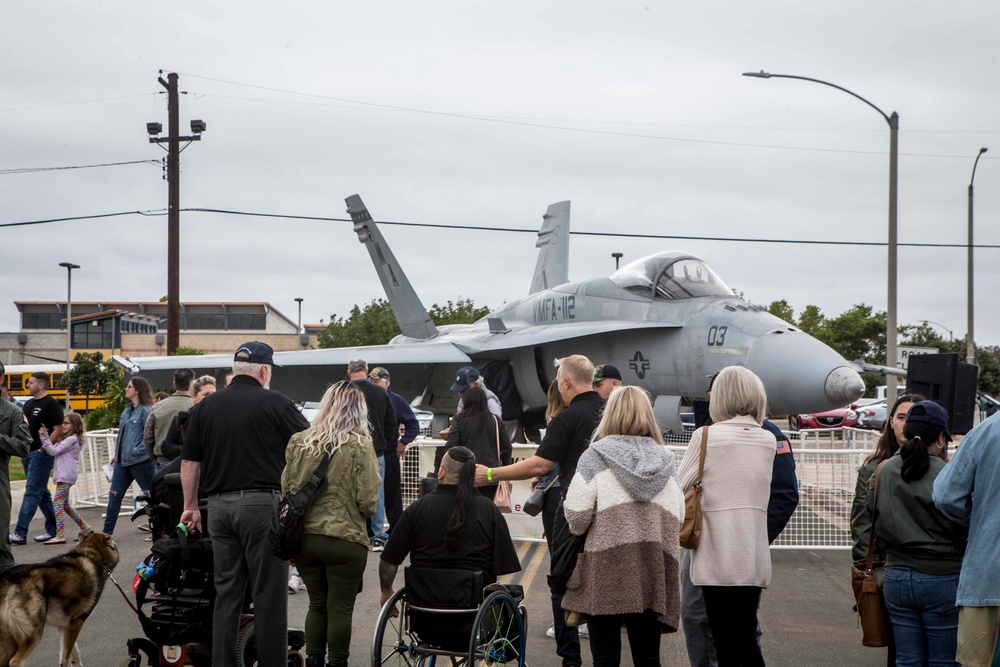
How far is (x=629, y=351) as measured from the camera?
44.2 feet

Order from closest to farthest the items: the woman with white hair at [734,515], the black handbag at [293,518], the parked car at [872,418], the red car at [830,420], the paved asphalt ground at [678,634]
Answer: the woman with white hair at [734,515] < the black handbag at [293,518] < the paved asphalt ground at [678,634] < the parked car at [872,418] < the red car at [830,420]

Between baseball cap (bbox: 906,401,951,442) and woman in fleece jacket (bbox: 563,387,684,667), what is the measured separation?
47.2 inches

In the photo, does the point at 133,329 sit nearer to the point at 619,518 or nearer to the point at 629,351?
the point at 629,351

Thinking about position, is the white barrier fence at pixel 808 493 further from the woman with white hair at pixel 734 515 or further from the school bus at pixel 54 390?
the school bus at pixel 54 390

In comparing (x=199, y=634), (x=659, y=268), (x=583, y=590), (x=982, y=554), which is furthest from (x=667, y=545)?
(x=659, y=268)

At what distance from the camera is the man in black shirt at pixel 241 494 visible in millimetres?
4957

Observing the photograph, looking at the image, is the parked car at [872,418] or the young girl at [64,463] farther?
the parked car at [872,418]

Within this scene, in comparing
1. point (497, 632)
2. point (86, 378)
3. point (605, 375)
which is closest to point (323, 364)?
point (605, 375)

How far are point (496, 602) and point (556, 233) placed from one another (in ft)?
64.4

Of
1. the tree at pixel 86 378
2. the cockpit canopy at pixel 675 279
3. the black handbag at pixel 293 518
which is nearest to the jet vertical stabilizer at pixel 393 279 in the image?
the cockpit canopy at pixel 675 279

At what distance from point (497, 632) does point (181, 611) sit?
1.81 m

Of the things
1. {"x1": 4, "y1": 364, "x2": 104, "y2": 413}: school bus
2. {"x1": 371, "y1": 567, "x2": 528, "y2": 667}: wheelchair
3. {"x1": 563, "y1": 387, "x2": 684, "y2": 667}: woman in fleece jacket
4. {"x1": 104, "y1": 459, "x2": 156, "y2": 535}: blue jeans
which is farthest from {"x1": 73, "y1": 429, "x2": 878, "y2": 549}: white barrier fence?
{"x1": 4, "y1": 364, "x2": 104, "y2": 413}: school bus

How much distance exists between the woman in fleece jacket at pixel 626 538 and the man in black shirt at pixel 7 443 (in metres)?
4.40

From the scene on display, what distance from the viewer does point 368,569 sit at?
8.80 metres
